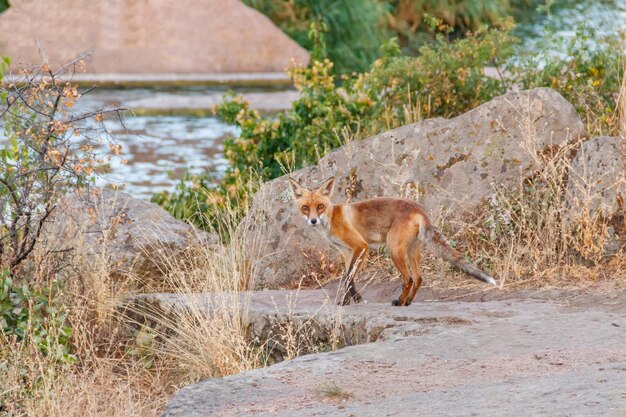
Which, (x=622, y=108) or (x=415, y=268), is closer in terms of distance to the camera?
(x=415, y=268)

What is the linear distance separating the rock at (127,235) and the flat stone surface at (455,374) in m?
2.75

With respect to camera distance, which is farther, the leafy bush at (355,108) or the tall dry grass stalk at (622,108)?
the leafy bush at (355,108)

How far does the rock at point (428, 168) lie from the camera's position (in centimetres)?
875

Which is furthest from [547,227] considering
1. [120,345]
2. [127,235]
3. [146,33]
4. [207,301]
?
[146,33]

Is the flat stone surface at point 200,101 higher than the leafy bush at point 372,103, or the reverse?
the leafy bush at point 372,103

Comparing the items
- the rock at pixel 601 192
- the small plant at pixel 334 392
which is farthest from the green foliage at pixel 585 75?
the small plant at pixel 334 392

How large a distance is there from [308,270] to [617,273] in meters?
2.46

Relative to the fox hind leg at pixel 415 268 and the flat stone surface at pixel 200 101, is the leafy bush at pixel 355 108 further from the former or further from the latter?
the flat stone surface at pixel 200 101

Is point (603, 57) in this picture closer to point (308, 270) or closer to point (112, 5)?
point (308, 270)

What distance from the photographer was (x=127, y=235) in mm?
9102

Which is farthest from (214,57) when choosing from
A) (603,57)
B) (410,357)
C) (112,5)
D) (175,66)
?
(410,357)

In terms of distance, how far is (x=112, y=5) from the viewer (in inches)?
746

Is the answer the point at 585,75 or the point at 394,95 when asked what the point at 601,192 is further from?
the point at 394,95

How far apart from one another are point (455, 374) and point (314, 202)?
85.0 inches
